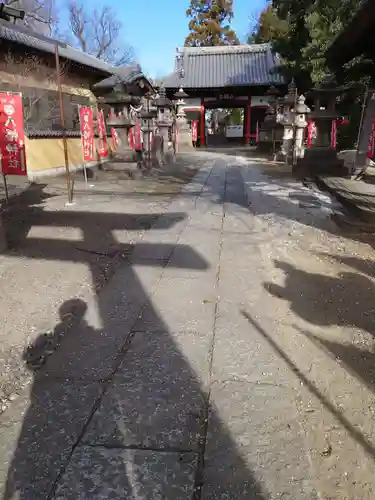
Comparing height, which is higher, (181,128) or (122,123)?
(181,128)

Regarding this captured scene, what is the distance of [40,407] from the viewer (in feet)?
6.82

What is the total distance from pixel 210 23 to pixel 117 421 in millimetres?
38540

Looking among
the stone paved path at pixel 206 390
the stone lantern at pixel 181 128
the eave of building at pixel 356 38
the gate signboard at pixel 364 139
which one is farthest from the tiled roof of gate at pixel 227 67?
the stone paved path at pixel 206 390

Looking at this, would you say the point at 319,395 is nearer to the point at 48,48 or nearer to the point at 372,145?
the point at 372,145

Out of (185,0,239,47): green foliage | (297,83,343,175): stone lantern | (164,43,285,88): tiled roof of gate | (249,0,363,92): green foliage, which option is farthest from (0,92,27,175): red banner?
(185,0,239,47): green foliage

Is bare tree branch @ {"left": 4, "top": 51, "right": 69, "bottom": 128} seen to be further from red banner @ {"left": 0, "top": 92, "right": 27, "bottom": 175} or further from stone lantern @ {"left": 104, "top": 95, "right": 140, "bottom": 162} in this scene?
red banner @ {"left": 0, "top": 92, "right": 27, "bottom": 175}

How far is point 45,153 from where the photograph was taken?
11.4m

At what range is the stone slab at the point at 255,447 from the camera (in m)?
1.61

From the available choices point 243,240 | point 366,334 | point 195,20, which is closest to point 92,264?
point 243,240

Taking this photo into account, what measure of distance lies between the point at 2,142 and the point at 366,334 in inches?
278

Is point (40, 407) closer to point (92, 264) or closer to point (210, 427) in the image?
point (210, 427)

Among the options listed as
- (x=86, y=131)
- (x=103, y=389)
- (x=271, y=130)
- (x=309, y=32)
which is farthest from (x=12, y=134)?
(x=271, y=130)

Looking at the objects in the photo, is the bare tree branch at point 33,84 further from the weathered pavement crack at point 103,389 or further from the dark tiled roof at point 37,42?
the weathered pavement crack at point 103,389

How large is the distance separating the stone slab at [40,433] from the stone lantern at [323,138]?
10.7m
